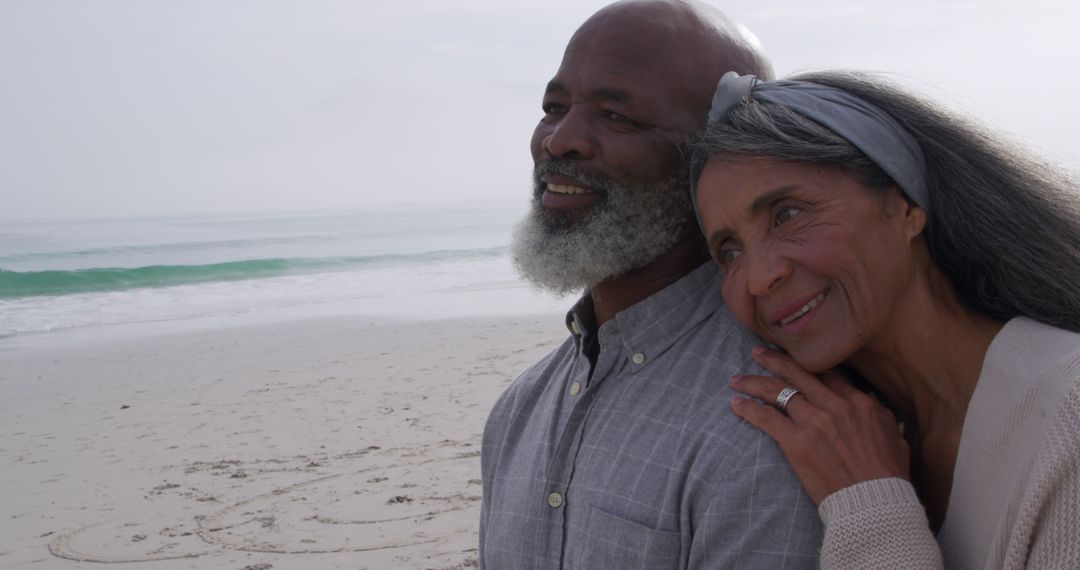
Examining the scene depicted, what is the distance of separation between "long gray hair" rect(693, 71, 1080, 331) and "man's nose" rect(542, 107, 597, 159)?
1.01 ft

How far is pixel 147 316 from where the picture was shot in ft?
57.0

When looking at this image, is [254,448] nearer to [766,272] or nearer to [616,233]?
[616,233]

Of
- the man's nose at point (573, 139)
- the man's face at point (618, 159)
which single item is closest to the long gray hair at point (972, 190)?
the man's face at point (618, 159)

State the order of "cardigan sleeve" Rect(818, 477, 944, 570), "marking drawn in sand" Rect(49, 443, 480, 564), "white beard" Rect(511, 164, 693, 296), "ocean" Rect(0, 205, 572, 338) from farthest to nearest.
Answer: "ocean" Rect(0, 205, 572, 338) < "marking drawn in sand" Rect(49, 443, 480, 564) < "white beard" Rect(511, 164, 693, 296) < "cardigan sleeve" Rect(818, 477, 944, 570)

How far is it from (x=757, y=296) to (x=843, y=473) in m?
0.39

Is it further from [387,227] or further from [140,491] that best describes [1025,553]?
[387,227]

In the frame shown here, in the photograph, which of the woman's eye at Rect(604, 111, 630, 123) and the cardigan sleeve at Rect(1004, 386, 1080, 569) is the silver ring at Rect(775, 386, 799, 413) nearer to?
the cardigan sleeve at Rect(1004, 386, 1080, 569)

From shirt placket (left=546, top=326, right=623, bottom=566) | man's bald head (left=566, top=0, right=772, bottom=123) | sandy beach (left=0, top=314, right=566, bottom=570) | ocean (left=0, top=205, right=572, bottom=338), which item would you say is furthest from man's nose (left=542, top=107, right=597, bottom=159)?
ocean (left=0, top=205, right=572, bottom=338)

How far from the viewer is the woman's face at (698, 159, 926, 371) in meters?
1.93

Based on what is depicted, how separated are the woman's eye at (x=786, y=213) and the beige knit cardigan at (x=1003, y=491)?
444mm

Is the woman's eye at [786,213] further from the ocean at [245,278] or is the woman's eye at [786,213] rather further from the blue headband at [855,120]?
the ocean at [245,278]

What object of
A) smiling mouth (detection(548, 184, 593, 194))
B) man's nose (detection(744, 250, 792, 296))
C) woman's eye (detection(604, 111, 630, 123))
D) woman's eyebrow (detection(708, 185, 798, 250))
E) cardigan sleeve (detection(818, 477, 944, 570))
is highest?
woman's eye (detection(604, 111, 630, 123))

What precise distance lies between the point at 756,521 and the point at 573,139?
981 mm

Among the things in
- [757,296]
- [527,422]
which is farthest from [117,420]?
[757,296]
